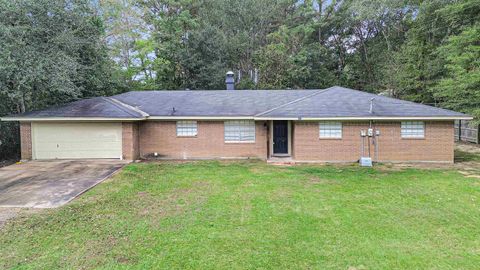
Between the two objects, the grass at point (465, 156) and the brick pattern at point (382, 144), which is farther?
the grass at point (465, 156)

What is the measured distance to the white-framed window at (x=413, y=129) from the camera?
11898 millimetres

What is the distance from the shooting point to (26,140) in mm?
12641

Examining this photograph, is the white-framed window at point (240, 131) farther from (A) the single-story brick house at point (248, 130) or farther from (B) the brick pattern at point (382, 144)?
(B) the brick pattern at point (382, 144)

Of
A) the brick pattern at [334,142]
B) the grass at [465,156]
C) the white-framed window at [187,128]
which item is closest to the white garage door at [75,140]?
the brick pattern at [334,142]

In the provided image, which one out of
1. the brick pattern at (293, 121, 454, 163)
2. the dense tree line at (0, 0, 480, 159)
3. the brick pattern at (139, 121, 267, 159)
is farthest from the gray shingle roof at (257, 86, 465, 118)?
the dense tree line at (0, 0, 480, 159)

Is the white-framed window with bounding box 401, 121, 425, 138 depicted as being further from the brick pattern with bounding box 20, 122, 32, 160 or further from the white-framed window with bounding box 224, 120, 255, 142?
the brick pattern with bounding box 20, 122, 32, 160

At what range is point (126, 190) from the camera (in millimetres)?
8125

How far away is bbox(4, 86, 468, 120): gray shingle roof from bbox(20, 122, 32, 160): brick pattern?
0.64 m

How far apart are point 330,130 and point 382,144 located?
7.72ft

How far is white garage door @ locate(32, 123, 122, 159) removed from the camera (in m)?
12.6

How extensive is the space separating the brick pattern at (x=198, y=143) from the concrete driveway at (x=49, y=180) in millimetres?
1744

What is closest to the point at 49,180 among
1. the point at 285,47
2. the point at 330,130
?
the point at 330,130

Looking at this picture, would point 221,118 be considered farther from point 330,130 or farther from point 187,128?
Result: point 330,130

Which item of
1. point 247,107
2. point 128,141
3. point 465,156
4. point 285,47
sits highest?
point 285,47
